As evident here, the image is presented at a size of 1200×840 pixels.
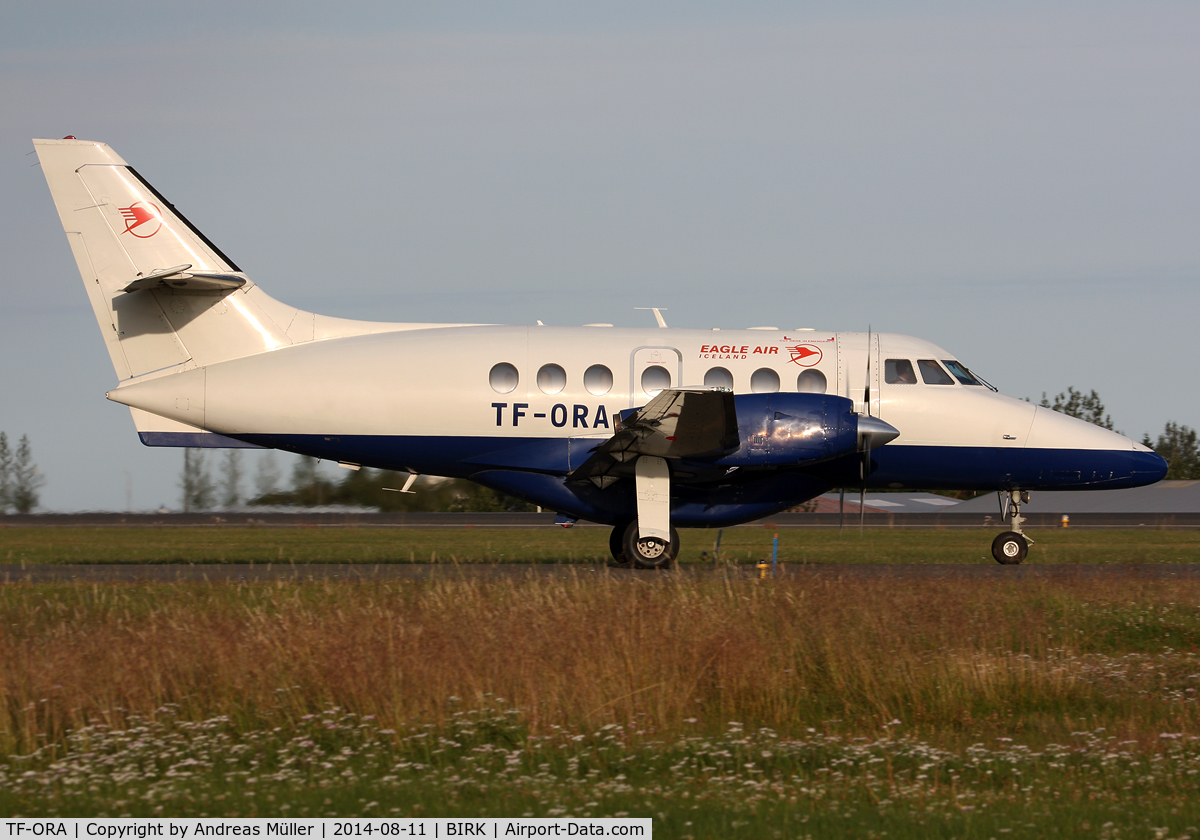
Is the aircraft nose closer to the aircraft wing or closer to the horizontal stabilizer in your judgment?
the aircraft wing

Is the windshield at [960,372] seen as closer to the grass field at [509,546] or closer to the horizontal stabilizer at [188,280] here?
the grass field at [509,546]

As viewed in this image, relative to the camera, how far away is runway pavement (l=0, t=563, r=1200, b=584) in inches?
583

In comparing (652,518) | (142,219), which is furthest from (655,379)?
(142,219)

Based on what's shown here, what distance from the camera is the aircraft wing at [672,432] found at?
14.3 m

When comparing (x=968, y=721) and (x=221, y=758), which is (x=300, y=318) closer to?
(x=221, y=758)

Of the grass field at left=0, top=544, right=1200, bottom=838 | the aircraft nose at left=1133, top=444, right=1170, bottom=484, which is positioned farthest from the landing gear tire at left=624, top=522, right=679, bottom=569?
the aircraft nose at left=1133, top=444, right=1170, bottom=484

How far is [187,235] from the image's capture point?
16641mm

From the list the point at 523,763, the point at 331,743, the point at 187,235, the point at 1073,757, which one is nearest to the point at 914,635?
the point at 1073,757

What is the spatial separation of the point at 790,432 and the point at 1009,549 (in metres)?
5.62

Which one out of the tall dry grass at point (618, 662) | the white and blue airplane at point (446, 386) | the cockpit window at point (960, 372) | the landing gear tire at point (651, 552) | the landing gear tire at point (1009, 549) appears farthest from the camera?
the landing gear tire at point (1009, 549)

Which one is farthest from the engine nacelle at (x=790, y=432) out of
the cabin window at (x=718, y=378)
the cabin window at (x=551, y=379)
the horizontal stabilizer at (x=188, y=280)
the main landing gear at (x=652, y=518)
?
the horizontal stabilizer at (x=188, y=280)

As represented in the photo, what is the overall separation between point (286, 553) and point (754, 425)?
44.8 ft

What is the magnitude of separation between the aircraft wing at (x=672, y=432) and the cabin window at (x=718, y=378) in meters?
1.62
